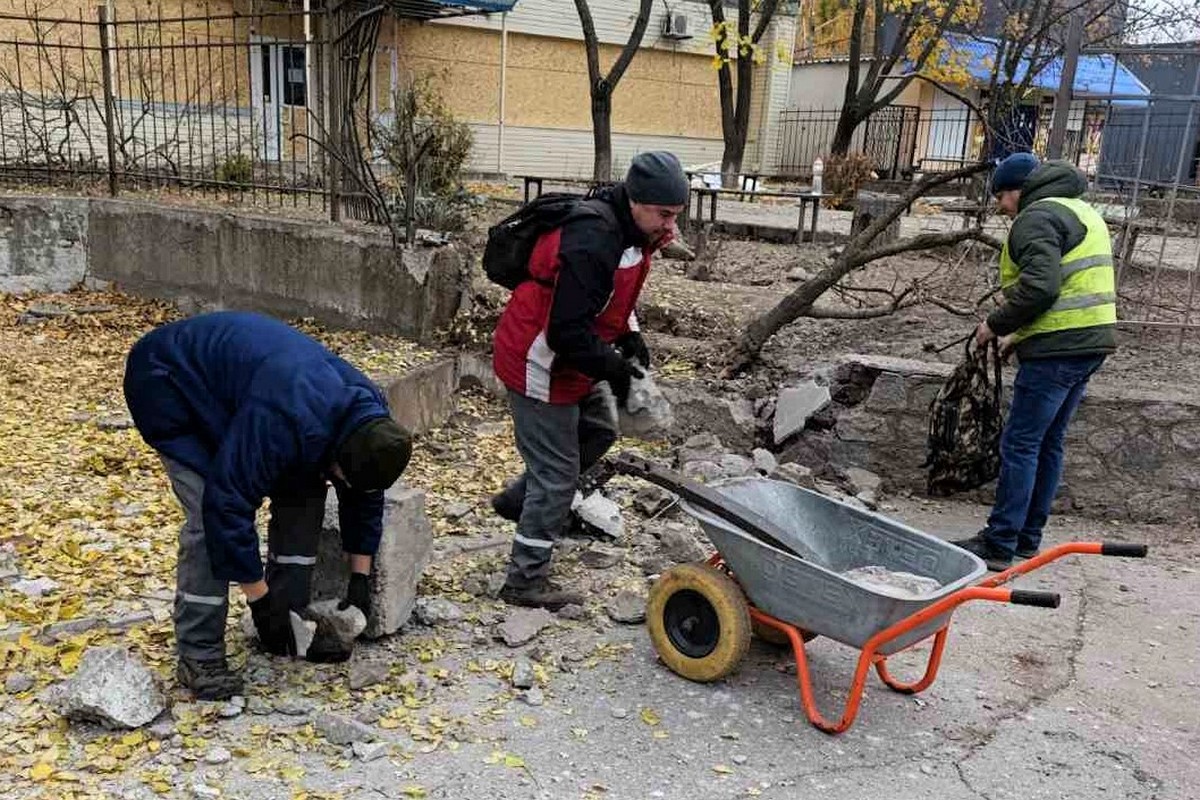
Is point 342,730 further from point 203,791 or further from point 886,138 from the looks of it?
point 886,138

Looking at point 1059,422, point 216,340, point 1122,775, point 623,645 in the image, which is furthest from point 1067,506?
point 216,340

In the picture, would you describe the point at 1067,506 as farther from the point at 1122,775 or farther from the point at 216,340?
the point at 216,340

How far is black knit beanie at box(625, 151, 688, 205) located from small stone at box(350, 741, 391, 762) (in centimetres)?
193

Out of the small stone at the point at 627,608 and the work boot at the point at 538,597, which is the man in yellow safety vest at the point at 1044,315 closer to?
the small stone at the point at 627,608

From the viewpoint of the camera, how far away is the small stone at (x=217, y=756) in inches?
110

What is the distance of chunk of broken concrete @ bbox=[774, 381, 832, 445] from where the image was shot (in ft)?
18.9

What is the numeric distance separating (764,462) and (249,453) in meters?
3.24

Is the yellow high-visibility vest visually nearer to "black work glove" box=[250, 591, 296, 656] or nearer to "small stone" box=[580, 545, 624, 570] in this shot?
"small stone" box=[580, 545, 624, 570]

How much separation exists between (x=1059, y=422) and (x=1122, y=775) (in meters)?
1.89

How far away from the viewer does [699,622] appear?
133 inches

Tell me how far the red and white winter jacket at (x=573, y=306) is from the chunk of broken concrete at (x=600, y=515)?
0.88 metres

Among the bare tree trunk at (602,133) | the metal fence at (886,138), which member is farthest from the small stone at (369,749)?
the metal fence at (886,138)

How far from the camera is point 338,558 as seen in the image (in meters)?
3.49

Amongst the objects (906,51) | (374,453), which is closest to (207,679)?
(374,453)
